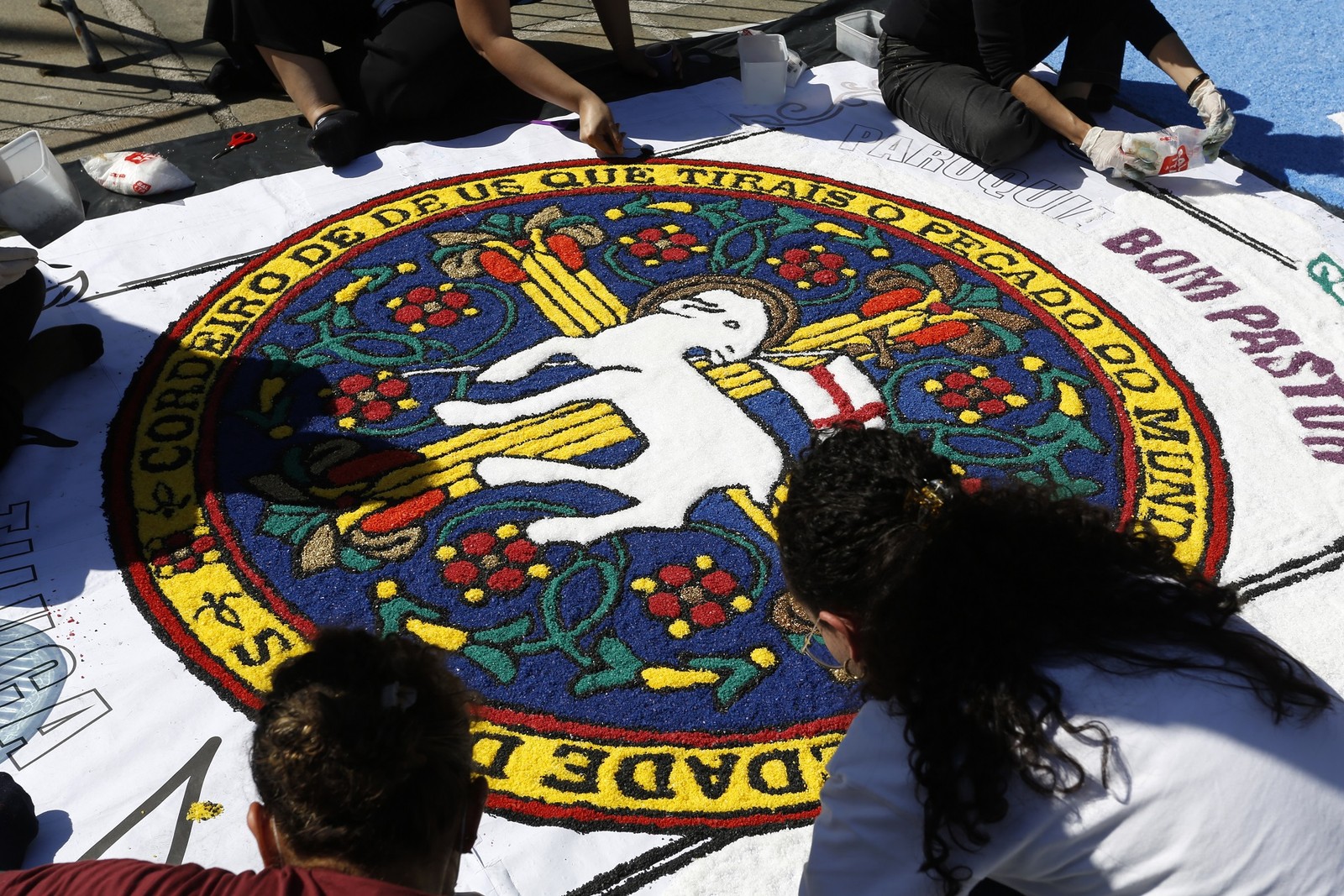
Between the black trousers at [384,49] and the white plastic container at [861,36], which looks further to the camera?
the white plastic container at [861,36]

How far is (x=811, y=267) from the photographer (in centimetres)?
340

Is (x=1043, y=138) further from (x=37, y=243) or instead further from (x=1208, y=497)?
(x=37, y=243)

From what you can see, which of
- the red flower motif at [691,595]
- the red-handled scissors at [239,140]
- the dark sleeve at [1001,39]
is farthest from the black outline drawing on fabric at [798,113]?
the red flower motif at [691,595]

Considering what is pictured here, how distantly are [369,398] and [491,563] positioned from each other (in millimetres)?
717

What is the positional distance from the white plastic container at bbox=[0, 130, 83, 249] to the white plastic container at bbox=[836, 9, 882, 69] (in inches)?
118

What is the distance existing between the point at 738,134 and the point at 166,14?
116 inches

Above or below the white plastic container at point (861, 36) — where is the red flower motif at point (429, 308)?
below

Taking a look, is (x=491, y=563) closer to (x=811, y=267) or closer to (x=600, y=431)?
(x=600, y=431)

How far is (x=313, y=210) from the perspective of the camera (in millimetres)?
3615

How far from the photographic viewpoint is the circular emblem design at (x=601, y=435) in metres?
2.21

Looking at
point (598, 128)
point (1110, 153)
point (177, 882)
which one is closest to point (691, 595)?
point (177, 882)

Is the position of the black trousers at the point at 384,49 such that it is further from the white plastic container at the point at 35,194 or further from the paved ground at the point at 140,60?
the white plastic container at the point at 35,194

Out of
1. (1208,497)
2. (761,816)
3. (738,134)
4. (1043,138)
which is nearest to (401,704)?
(761,816)

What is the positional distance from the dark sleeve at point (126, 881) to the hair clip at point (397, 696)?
0.24 meters
